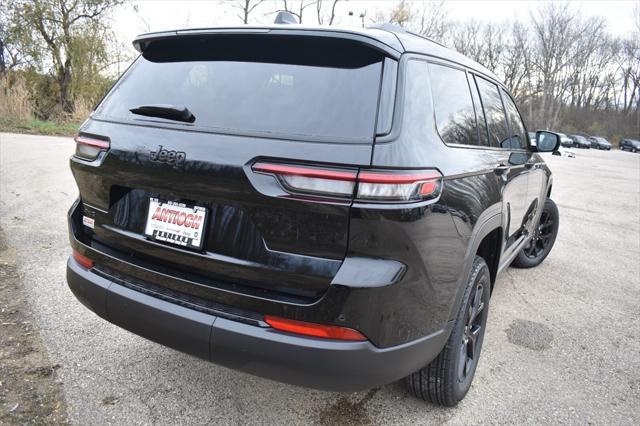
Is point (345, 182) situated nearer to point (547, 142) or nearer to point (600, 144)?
point (547, 142)

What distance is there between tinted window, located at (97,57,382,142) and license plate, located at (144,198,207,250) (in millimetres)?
349

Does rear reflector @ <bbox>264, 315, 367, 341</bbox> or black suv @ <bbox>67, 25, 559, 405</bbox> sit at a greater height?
black suv @ <bbox>67, 25, 559, 405</bbox>

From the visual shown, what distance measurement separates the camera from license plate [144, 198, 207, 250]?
5.78ft

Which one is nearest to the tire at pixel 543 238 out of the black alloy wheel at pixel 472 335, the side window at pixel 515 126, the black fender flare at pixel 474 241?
the side window at pixel 515 126

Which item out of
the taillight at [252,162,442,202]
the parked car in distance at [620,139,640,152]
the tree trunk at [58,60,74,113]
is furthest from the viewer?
the parked car in distance at [620,139,640,152]

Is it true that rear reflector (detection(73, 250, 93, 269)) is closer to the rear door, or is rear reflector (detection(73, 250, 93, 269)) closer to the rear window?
the rear window

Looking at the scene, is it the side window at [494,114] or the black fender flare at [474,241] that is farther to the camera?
the side window at [494,114]

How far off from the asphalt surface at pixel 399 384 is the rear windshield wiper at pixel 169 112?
1383 millimetres

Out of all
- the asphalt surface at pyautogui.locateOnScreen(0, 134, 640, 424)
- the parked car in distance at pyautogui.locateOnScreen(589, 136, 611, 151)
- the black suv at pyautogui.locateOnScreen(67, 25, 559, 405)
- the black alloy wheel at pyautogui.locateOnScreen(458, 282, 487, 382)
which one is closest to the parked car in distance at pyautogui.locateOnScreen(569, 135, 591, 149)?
the parked car in distance at pyautogui.locateOnScreen(589, 136, 611, 151)

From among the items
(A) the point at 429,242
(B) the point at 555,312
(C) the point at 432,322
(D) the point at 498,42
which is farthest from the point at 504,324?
(D) the point at 498,42

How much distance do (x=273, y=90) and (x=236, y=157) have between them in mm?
340

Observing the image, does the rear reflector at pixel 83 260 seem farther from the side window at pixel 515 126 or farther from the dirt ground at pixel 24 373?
the side window at pixel 515 126

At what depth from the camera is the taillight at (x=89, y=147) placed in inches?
79.2

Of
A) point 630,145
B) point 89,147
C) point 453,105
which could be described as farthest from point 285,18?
point 630,145
